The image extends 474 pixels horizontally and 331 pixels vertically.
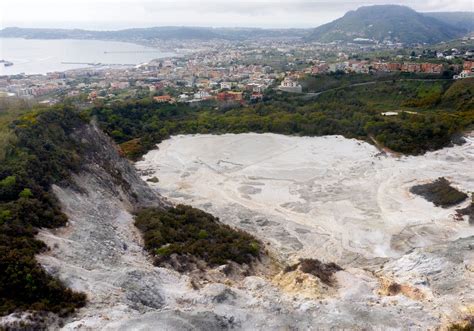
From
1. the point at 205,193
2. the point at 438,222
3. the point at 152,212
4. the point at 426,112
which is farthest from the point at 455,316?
the point at 426,112

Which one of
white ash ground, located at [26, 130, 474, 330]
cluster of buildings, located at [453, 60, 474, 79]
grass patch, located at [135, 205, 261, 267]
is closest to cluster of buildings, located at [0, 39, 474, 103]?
cluster of buildings, located at [453, 60, 474, 79]

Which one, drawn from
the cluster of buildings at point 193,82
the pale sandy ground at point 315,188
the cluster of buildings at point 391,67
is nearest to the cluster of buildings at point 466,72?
the cluster of buildings at point 193,82

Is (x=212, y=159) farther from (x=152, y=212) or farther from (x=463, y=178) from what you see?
(x=463, y=178)

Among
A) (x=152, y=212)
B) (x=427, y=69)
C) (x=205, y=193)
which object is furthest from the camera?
(x=427, y=69)

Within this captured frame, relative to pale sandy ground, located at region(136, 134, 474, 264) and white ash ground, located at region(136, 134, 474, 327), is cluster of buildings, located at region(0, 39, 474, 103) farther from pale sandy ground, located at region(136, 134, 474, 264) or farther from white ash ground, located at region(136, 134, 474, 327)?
white ash ground, located at region(136, 134, 474, 327)

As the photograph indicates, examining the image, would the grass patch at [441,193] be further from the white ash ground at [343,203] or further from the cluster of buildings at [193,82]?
the cluster of buildings at [193,82]
